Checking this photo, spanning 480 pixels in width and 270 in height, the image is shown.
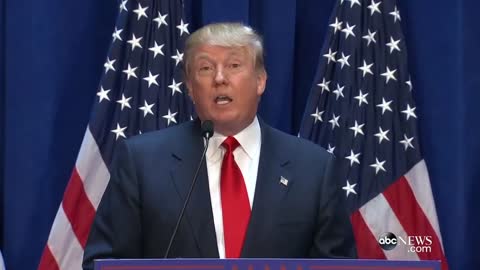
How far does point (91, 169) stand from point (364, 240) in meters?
1.42

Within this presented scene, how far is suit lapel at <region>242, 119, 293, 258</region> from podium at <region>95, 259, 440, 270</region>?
72cm

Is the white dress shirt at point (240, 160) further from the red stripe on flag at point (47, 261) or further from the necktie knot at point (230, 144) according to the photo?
the red stripe on flag at point (47, 261)

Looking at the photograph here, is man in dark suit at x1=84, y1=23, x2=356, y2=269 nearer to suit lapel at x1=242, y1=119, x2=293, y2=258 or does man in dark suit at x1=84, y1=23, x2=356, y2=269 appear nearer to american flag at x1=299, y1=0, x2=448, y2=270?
suit lapel at x1=242, y1=119, x2=293, y2=258

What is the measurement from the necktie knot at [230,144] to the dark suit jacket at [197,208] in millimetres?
100

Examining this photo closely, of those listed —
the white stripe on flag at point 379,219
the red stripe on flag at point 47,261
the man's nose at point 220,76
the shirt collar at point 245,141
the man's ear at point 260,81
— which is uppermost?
the man's nose at point 220,76

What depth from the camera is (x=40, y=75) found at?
4.36 metres

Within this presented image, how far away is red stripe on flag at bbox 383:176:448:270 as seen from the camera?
13.8 ft

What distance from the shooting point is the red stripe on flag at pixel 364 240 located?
420cm

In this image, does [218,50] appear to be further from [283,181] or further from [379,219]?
[379,219]

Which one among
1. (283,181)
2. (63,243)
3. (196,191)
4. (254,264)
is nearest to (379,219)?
(283,181)

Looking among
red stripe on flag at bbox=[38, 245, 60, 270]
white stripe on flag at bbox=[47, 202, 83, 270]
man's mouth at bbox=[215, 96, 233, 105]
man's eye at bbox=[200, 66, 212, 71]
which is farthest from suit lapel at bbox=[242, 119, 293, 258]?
red stripe on flag at bbox=[38, 245, 60, 270]

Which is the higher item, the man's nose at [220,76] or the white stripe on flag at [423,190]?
the man's nose at [220,76]

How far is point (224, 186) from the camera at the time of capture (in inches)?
121

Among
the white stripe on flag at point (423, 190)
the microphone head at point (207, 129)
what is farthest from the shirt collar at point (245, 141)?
the white stripe on flag at point (423, 190)
